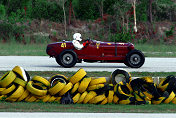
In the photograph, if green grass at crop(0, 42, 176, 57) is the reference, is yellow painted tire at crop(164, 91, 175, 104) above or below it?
above

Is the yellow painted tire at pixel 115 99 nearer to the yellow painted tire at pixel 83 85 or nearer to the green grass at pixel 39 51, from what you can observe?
the yellow painted tire at pixel 83 85

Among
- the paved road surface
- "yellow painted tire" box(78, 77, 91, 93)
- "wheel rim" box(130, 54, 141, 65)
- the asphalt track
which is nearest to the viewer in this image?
the asphalt track

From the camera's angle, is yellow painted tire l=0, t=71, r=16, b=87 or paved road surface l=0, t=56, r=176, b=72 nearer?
yellow painted tire l=0, t=71, r=16, b=87

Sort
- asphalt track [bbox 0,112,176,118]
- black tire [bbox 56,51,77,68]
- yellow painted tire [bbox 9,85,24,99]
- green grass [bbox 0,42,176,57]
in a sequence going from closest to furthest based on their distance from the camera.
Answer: asphalt track [bbox 0,112,176,118] → yellow painted tire [bbox 9,85,24,99] → black tire [bbox 56,51,77,68] → green grass [bbox 0,42,176,57]

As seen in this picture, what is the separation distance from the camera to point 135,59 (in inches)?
671

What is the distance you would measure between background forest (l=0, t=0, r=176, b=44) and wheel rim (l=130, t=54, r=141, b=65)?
20.8m

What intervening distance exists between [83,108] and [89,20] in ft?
116

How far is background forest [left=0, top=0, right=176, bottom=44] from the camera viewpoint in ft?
133

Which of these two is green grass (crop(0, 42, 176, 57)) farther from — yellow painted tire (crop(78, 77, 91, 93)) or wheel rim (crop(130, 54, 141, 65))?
yellow painted tire (crop(78, 77, 91, 93))

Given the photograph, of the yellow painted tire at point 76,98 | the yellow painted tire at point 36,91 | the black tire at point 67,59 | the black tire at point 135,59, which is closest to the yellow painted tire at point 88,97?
the yellow painted tire at point 76,98

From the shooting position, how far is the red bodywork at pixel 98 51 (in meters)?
16.9

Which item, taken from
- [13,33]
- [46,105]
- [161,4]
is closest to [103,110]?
[46,105]

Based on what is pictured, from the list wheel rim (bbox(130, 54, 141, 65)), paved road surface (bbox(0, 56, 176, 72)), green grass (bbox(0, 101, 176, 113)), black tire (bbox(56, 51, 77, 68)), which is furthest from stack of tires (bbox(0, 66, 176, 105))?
wheel rim (bbox(130, 54, 141, 65))

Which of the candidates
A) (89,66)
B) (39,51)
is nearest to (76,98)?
(89,66)
